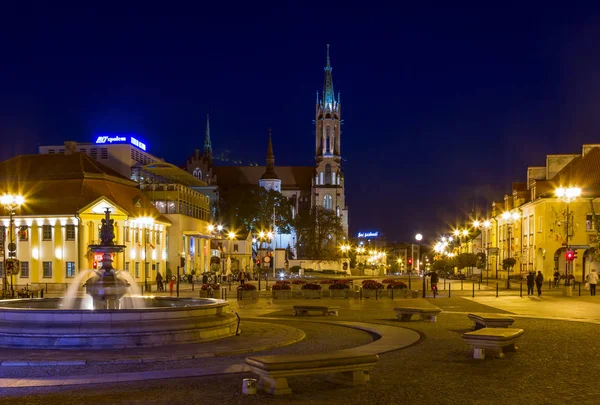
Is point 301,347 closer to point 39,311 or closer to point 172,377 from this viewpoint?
point 172,377

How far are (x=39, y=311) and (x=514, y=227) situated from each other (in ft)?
254

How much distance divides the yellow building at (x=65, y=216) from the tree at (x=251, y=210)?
169ft

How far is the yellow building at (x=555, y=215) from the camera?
70.6 m

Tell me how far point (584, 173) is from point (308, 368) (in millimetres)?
67865

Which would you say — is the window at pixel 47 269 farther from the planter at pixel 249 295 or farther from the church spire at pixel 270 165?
the church spire at pixel 270 165

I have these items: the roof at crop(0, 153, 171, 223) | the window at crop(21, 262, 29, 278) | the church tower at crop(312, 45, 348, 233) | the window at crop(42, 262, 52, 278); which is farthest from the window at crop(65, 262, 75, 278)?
the church tower at crop(312, 45, 348, 233)

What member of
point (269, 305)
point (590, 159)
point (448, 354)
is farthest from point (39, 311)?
point (590, 159)

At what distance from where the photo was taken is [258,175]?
182 metres

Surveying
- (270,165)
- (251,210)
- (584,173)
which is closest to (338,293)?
(584,173)

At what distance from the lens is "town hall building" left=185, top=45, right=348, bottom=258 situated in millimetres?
174625

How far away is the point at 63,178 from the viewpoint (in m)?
71.5

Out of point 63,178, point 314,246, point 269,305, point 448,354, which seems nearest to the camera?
point 448,354

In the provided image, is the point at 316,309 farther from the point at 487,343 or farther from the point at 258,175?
the point at 258,175

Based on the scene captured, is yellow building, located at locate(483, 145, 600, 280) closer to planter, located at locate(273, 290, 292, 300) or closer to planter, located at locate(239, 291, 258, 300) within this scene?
planter, located at locate(273, 290, 292, 300)
